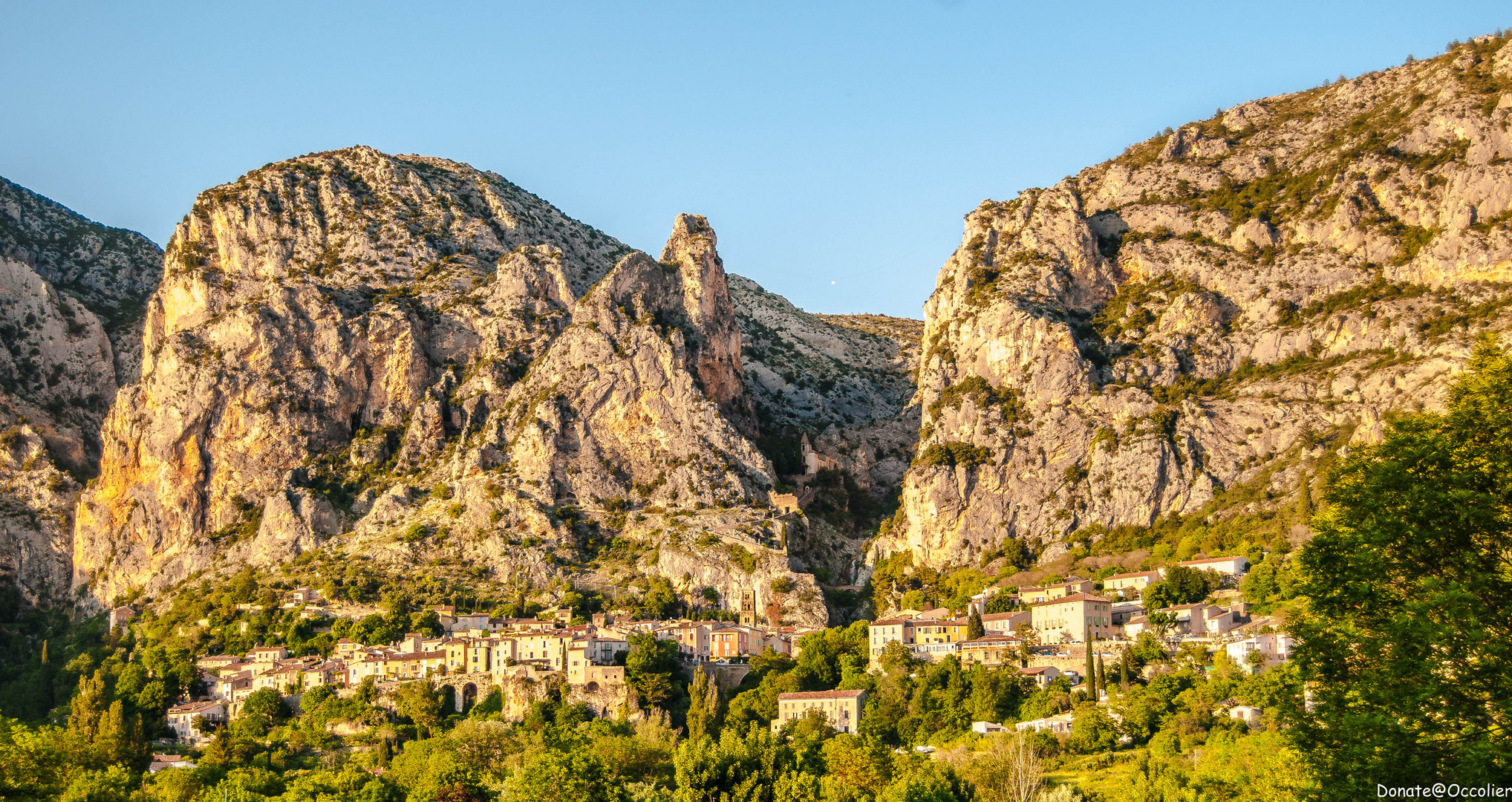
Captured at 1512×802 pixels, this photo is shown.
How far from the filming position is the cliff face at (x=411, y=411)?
11194 cm

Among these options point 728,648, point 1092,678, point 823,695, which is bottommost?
point 823,695

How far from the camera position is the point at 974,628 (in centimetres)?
9062

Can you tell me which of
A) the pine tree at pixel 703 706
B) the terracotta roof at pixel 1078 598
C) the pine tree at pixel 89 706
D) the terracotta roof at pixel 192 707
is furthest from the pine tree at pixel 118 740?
the terracotta roof at pixel 1078 598

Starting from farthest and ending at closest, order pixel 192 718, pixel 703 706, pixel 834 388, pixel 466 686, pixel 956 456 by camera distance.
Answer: pixel 834 388 < pixel 956 456 < pixel 192 718 < pixel 466 686 < pixel 703 706

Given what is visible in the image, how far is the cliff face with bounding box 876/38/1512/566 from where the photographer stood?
353 ft

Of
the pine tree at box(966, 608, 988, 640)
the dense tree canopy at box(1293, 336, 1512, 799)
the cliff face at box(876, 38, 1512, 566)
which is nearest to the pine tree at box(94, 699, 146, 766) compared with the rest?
the pine tree at box(966, 608, 988, 640)

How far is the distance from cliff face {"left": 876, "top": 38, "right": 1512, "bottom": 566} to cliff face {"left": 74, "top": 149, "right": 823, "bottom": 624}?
20.2m

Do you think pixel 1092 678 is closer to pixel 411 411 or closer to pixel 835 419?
pixel 835 419

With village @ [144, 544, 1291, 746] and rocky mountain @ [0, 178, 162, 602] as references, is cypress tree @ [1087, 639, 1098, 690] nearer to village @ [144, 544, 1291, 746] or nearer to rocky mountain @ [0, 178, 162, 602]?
village @ [144, 544, 1291, 746]

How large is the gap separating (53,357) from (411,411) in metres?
40.6

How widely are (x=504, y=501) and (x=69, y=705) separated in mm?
33837

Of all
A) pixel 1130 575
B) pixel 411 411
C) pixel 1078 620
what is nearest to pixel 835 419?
pixel 411 411

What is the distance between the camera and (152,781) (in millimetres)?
66375

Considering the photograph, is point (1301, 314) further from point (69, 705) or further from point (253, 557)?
→ point (69, 705)
